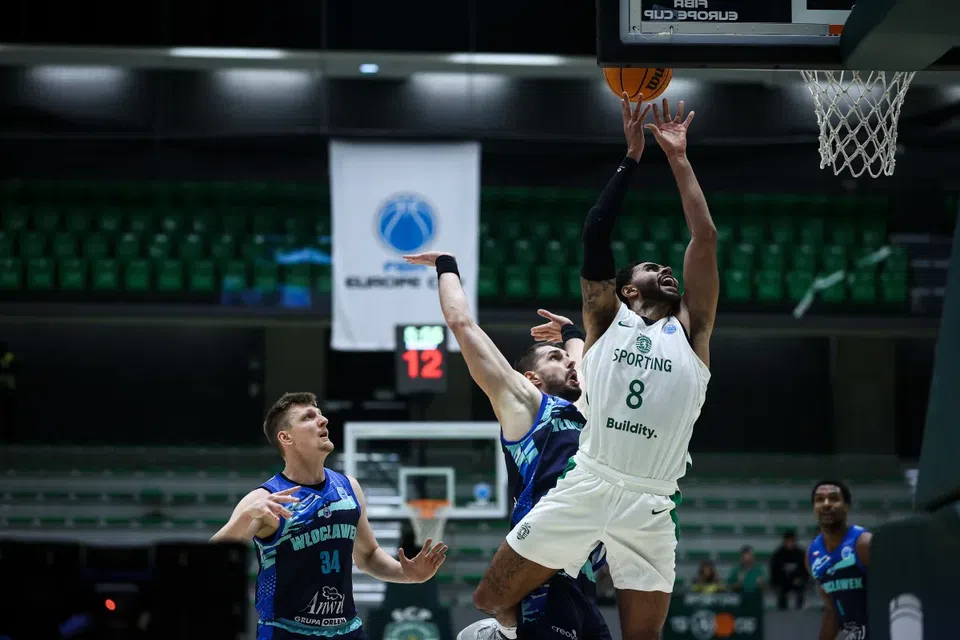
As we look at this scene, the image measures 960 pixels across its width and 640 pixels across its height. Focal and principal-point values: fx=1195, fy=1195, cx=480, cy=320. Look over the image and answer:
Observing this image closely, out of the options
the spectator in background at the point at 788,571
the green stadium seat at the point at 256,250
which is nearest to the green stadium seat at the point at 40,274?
the green stadium seat at the point at 256,250

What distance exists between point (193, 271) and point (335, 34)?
429cm

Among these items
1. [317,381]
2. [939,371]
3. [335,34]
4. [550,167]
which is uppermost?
[335,34]

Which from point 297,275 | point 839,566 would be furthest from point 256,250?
point 839,566

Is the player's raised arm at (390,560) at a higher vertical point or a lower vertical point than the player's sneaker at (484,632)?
higher

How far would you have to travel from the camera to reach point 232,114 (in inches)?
703

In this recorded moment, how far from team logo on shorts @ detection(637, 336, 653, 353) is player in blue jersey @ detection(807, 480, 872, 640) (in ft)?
10.7

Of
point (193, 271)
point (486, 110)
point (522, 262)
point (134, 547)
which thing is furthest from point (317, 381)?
point (134, 547)

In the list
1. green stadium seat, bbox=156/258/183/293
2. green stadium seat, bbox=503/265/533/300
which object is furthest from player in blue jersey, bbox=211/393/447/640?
green stadium seat, bbox=156/258/183/293

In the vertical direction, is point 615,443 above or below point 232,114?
below

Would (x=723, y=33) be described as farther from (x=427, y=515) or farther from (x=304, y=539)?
(x=427, y=515)

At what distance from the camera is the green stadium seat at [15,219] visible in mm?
18031

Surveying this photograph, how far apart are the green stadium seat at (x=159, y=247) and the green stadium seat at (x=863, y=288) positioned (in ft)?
33.9

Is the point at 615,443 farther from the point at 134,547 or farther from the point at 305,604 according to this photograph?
the point at 134,547

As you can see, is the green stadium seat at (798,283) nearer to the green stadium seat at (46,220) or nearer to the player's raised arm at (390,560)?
the green stadium seat at (46,220)
